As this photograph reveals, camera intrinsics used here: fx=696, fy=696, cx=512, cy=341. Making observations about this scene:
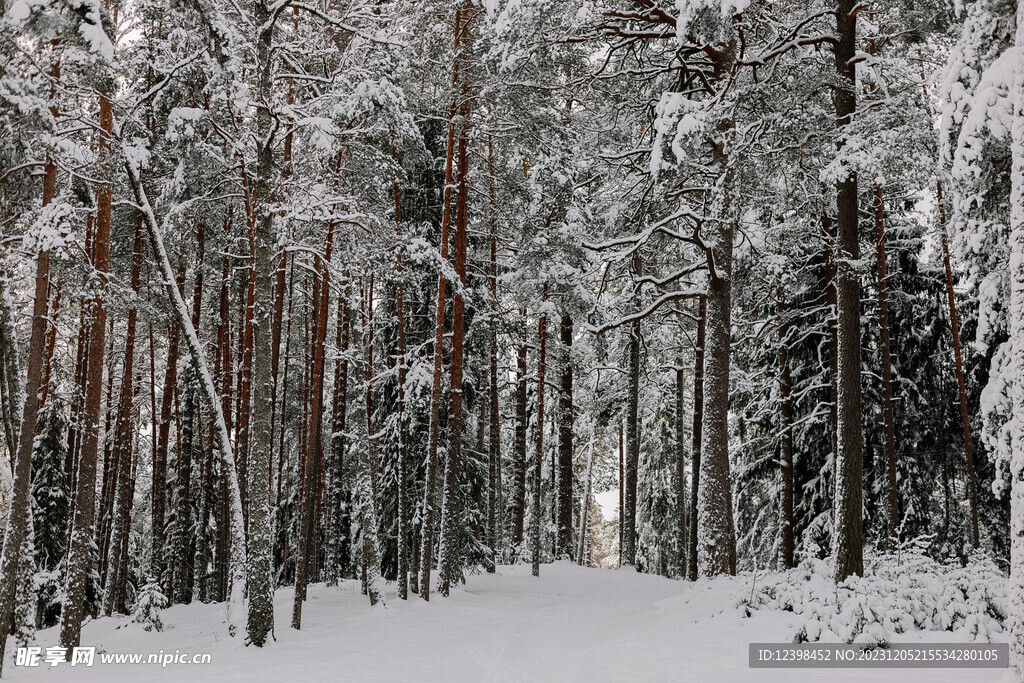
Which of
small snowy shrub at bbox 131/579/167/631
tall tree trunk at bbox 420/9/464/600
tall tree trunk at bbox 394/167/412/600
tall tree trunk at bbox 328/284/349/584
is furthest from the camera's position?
tall tree trunk at bbox 328/284/349/584

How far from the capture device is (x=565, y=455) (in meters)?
21.7

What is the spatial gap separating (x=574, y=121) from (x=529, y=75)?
275cm

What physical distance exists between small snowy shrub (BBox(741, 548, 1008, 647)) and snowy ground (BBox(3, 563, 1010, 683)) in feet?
1.00

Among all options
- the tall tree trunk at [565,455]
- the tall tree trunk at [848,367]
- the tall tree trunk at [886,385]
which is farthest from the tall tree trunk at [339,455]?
the tall tree trunk at [886,385]

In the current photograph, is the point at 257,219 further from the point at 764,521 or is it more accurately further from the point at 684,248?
the point at 764,521

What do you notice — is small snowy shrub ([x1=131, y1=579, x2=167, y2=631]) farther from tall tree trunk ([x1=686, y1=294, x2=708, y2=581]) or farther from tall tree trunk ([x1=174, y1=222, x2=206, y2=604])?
tall tree trunk ([x1=686, y1=294, x2=708, y2=581])

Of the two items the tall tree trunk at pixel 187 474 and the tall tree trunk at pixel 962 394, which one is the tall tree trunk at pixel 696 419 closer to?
the tall tree trunk at pixel 962 394

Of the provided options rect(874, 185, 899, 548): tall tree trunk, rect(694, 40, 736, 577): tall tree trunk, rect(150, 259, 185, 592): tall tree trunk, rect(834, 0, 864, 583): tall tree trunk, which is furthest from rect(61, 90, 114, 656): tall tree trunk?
rect(874, 185, 899, 548): tall tree trunk

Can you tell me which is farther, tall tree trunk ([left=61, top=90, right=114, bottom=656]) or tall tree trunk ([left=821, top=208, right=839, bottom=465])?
tall tree trunk ([left=821, top=208, right=839, bottom=465])

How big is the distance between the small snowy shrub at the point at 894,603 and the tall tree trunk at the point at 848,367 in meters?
0.62

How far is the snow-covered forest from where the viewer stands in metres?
8.55

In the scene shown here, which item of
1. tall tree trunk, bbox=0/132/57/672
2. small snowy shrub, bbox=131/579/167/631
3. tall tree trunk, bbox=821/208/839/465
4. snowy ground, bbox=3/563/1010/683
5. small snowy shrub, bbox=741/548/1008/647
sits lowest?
small snowy shrub, bbox=131/579/167/631

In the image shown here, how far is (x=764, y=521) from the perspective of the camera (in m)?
23.7

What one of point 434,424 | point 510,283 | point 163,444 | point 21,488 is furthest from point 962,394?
point 163,444
